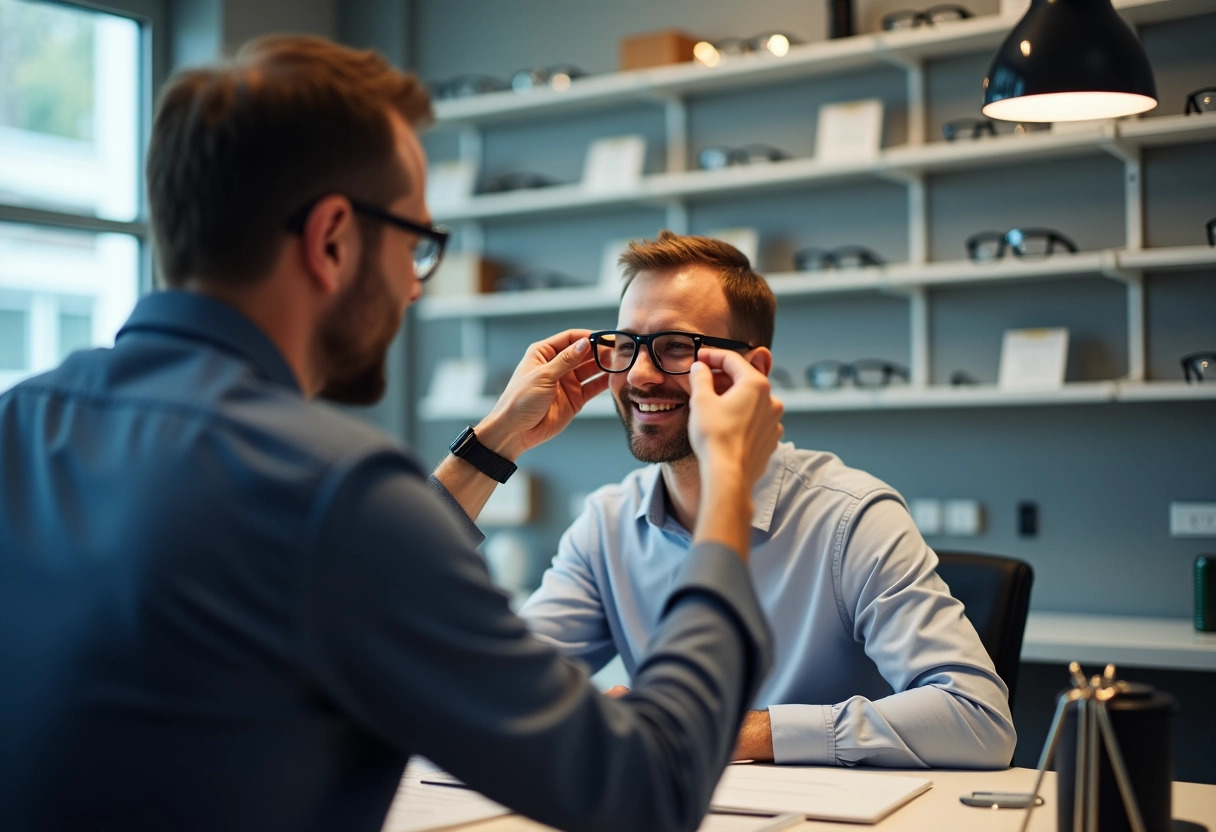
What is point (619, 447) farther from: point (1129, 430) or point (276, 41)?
point (276, 41)

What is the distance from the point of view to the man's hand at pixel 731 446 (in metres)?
0.96

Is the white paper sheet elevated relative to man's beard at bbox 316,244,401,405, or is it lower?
lower

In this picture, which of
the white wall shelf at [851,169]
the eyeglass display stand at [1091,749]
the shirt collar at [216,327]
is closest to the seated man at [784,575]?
the eyeglass display stand at [1091,749]

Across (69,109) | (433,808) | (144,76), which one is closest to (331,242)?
(433,808)

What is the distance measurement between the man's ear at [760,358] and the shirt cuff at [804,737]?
68 cm

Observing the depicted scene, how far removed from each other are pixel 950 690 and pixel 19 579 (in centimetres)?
113

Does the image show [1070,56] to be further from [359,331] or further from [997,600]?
[359,331]

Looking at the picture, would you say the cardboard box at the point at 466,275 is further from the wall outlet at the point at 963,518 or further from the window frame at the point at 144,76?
the wall outlet at the point at 963,518

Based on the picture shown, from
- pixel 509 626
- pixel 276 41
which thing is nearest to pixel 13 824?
pixel 509 626

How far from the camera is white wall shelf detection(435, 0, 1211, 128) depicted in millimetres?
3266

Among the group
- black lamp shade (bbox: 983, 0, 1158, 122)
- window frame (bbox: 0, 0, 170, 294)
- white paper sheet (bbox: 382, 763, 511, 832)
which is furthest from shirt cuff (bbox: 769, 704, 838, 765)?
window frame (bbox: 0, 0, 170, 294)

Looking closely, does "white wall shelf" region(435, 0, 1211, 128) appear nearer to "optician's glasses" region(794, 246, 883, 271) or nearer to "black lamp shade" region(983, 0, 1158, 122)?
"optician's glasses" region(794, 246, 883, 271)

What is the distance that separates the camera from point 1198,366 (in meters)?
3.11

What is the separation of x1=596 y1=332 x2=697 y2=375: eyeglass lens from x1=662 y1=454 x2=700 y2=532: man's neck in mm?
154
